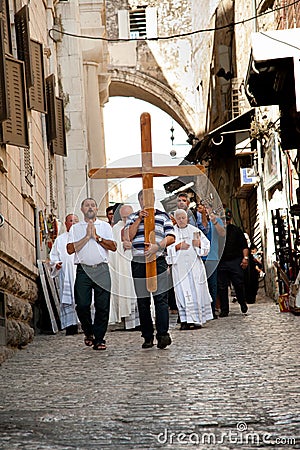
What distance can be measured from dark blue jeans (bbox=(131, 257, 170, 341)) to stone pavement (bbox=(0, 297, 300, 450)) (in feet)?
0.97

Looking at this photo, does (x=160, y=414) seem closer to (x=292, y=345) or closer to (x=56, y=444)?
(x=56, y=444)

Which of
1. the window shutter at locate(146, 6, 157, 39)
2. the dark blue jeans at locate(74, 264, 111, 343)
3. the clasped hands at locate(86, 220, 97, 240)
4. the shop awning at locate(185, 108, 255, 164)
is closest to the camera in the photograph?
the dark blue jeans at locate(74, 264, 111, 343)

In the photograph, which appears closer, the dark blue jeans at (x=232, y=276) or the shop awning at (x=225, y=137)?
the dark blue jeans at (x=232, y=276)

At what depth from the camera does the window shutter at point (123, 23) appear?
4202cm

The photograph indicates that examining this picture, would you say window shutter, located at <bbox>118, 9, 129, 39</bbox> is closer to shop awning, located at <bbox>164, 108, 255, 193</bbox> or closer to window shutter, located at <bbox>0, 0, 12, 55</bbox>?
shop awning, located at <bbox>164, 108, 255, 193</bbox>

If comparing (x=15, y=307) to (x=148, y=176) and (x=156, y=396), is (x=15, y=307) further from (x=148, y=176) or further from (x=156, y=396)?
(x=156, y=396)

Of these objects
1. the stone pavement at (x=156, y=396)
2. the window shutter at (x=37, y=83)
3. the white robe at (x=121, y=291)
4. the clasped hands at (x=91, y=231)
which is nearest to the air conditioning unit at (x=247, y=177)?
the white robe at (x=121, y=291)

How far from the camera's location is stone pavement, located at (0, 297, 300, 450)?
532 cm

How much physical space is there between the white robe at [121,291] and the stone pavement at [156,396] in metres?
3.02

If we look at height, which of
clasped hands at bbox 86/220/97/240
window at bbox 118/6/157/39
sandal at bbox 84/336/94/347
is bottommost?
sandal at bbox 84/336/94/347

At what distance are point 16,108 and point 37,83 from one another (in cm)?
311

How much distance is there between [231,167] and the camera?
2981cm

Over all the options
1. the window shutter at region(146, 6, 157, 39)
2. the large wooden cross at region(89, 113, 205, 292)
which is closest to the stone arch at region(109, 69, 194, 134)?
the window shutter at region(146, 6, 157, 39)

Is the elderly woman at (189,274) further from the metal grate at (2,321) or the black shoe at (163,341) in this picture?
the metal grate at (2,321)
